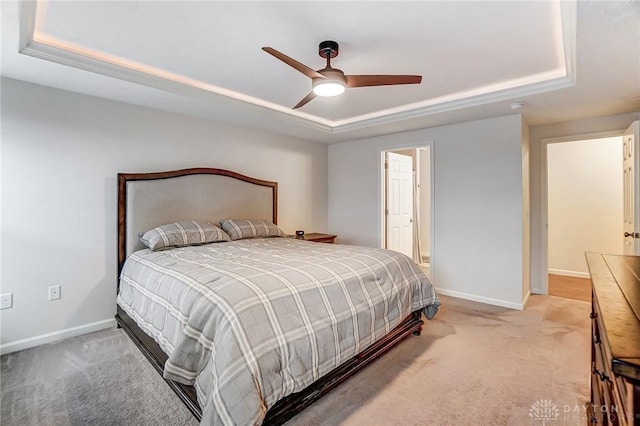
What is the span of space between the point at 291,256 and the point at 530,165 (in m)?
3.64

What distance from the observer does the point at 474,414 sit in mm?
1816

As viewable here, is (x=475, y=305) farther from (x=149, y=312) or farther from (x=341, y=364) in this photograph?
(x=149, y=312)

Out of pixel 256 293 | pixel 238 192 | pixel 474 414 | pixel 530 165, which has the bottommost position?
pixel 474 414

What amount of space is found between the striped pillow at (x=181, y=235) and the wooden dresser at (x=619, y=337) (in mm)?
3078

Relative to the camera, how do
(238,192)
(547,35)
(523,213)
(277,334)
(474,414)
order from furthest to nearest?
(238,192), (523,213), (547,35), (474,414), (277,334)

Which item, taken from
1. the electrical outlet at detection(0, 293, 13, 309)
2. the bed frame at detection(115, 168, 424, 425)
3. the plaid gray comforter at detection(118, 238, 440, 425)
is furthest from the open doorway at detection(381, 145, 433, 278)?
the electrical outlet at detection(0, 293, 13, 309)

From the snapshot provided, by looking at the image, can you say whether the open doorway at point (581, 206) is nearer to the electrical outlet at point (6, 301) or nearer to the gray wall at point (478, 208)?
the gray wall at point (478, 208)

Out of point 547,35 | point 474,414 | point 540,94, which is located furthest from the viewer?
point 540,94

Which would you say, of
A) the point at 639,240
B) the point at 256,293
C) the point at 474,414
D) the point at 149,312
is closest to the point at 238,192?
the point at 149,312

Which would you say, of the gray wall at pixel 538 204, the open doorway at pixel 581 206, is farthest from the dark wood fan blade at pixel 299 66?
the open doorway at pixel 581 206

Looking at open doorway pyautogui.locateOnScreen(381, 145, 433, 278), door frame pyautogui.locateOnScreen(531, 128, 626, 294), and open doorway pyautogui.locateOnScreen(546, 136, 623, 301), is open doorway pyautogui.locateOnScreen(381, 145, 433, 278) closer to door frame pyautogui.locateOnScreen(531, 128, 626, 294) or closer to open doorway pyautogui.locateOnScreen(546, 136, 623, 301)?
door frame pyautogui.locateOnScreen(531, 128, 626, 294)

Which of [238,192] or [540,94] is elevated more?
[540,94]

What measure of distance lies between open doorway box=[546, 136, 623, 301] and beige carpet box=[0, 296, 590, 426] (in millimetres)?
2515

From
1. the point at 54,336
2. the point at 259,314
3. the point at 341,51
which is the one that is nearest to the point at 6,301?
the point at 54,336
